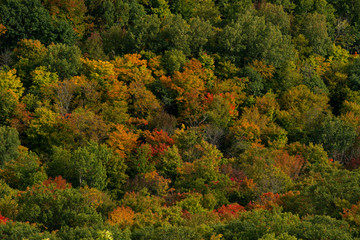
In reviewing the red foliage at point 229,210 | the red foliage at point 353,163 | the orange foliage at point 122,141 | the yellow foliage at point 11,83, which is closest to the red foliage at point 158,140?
the orange foliage at point 122,141

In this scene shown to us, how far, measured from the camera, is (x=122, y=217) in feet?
236

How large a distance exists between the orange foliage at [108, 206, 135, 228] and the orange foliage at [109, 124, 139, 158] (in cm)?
2063

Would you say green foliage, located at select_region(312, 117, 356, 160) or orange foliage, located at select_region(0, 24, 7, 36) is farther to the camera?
orange foliage, located at select_region(0, 24, 7, 36)

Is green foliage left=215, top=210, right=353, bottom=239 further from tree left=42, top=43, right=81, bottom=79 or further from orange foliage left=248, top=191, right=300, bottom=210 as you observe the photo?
tree left=42, top=43, right=81, bottom=79

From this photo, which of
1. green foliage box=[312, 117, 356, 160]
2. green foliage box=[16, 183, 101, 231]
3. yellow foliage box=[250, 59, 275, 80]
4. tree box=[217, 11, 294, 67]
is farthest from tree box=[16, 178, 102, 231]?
tree box=[217, 11, 294, 67]

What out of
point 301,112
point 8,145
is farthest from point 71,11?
point 301,112

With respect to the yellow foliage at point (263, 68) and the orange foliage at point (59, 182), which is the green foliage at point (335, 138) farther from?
the orange foliage at point (59, 182)

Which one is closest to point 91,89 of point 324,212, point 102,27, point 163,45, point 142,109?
point 142,109

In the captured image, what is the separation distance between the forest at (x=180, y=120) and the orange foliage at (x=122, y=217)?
24 centimetres

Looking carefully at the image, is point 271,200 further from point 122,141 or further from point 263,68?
point 263,68

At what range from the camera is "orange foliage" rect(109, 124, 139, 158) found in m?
94.6

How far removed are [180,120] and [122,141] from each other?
42.1 feet

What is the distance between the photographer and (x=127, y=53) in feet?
371

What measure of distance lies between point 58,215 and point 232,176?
93.4ft
